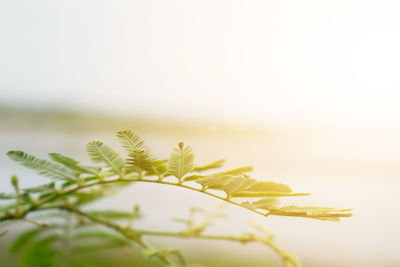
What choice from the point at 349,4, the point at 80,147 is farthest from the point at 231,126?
the point at 349,4

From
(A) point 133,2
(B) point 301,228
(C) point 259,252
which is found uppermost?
(A) point 133,2

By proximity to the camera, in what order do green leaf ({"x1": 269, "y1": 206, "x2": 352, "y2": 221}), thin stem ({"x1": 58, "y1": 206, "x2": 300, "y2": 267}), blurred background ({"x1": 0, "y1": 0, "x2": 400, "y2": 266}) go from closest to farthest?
green leaf ({"x1": 269, "y1": 206, "x2": 352, "y2": 221})
thin stem ({"x1": 58, "y1": 206, "x2": 300, "y2": 267})
blurred background ({"x1": 0, "y1": 0, "x2": 400, "y2": 266})

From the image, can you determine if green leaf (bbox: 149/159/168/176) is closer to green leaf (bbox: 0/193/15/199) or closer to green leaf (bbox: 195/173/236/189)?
green leaf (bbox: 195/173/236/189)

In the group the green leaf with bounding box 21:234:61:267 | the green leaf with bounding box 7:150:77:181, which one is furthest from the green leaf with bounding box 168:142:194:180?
the green leaf with bounding box 21:234:61:267

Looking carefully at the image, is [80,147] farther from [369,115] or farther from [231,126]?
[369,115]

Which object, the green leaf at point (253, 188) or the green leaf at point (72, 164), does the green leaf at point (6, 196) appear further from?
the green leaf at point (253, 188)

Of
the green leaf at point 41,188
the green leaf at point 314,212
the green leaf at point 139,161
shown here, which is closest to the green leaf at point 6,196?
the green leaf at point 41,188
